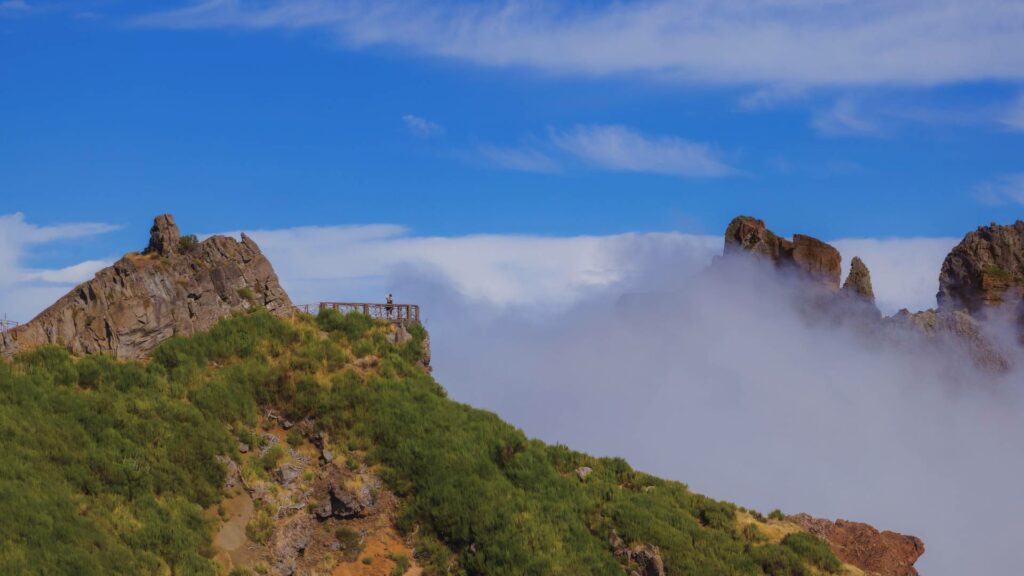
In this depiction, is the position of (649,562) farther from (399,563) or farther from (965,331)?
(965,331)

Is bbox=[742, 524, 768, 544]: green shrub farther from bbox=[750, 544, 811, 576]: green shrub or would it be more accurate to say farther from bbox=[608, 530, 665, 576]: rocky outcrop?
bbox=[608, 530, 665, 576]: rocky outcrop

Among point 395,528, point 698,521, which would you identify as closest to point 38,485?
point 395,528

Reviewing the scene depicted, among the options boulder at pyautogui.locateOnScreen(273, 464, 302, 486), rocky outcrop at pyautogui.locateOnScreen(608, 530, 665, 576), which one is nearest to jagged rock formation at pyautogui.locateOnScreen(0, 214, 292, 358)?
Result: boulder at pyautogui.locateOnScreen(273, 464, 302, 486)

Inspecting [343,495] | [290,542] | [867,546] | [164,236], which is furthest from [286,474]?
[867,546]

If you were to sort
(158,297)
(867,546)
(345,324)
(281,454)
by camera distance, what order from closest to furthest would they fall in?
(281,454) → (867,546) → (158,297) → (345,324)

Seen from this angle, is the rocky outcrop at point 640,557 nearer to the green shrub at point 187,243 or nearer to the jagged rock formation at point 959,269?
the green shrub at point 187,243

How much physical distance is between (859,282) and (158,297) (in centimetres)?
16384

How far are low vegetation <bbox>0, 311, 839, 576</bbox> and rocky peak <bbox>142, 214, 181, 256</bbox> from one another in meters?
5.18

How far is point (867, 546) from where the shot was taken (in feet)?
167

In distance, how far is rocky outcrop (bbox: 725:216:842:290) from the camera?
187125 millimetres

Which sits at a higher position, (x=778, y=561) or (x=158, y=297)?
(x=158, y=297)

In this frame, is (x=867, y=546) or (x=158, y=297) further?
(x=158, y=297)

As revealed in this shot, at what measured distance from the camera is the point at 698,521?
1992 inches

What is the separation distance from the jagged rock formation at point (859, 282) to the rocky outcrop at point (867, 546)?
142965 mm
